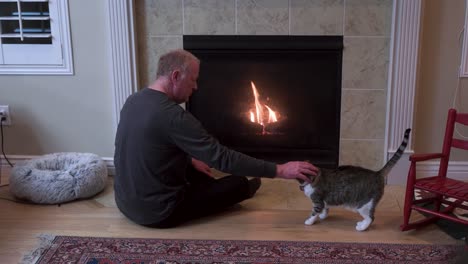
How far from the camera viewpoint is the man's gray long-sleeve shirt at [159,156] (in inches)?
93.3

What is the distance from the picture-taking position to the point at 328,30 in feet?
10.3

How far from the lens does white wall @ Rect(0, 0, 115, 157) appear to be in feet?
10.6

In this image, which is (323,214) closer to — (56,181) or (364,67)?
(364,67)

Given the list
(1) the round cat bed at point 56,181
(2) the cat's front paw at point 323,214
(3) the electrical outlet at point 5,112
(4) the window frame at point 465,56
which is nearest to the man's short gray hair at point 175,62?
(1) the round cat bed at point 56,181

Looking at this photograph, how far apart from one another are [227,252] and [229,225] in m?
0.30

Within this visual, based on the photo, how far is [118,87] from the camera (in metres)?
3.25

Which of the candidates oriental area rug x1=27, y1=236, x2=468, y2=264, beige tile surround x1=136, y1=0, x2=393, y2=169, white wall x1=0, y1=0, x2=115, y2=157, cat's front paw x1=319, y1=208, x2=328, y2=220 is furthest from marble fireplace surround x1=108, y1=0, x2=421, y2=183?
oriental area rug x1=27, y1=236, x2=468, y2=264

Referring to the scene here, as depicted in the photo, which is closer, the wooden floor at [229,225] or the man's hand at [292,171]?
the man's hand at [292,171]

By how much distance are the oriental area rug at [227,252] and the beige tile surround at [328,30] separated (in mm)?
1046

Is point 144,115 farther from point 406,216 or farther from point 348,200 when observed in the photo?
point 406,216

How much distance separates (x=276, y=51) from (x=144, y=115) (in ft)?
3.78

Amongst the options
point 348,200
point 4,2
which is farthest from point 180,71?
point 4,2

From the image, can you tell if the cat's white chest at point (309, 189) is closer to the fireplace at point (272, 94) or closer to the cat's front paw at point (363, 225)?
the cat's front paw at point (363, 225)

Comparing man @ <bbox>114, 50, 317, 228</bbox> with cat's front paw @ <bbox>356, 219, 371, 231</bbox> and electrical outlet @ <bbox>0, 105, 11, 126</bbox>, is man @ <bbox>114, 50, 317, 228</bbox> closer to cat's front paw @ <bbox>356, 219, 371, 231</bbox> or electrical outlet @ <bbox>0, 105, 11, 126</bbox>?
cat's front paw @ <bbox>356, 219, 371, 231</bbox>
